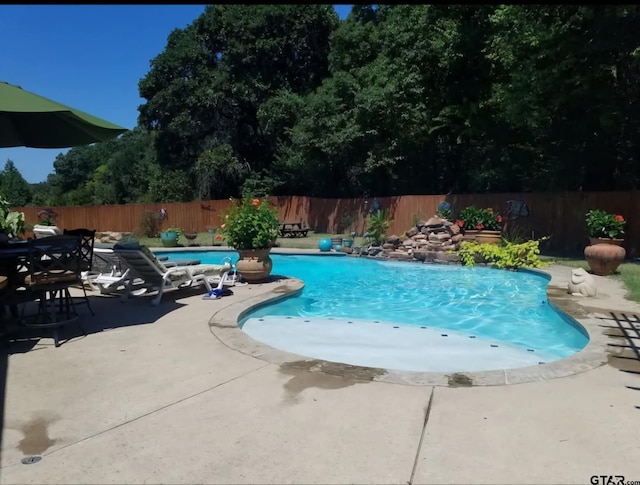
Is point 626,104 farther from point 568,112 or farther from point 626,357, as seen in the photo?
point 626,357

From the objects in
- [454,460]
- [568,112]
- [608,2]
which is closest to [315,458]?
[454,460]

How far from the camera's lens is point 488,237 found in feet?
43.1

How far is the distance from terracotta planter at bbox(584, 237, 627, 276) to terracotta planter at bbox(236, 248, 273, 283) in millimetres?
6377

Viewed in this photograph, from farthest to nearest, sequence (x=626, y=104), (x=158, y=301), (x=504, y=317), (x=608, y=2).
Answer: (x=626, y=104) → (x=504, y=317) → (x=158, y=301) → (x=608, y=2)

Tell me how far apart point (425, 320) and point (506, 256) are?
5.03m

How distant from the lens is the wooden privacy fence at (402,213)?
45.3 ft

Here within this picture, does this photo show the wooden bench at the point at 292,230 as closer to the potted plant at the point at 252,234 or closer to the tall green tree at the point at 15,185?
the potted plant at the point at 252,234

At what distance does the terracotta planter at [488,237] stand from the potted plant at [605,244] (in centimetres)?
321

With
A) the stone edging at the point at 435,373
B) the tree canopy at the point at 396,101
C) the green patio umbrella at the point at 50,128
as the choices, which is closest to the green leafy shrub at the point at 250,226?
the stone edging at the point at 435,373

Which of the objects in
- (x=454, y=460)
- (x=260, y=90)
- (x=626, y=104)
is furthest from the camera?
(x=260, y=90)

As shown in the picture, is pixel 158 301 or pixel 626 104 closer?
pixel 158 301

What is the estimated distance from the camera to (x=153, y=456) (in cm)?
256

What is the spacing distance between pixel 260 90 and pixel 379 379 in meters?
24.2

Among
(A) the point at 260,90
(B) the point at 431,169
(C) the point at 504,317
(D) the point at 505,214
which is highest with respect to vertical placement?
(A) the point at 260,90
